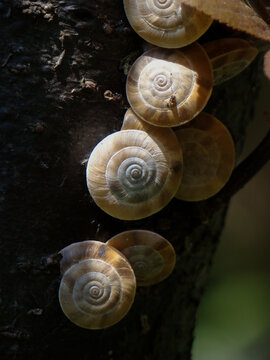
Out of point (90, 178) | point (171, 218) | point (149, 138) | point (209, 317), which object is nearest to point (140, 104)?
point (149, 138)

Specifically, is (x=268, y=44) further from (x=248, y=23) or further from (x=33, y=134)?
(x=33, y=134)

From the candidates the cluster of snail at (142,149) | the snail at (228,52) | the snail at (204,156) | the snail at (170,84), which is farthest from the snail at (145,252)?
the snail at (228,52)

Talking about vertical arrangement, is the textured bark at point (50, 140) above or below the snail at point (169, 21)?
below

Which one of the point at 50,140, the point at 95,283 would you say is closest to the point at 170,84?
the point at 50,140

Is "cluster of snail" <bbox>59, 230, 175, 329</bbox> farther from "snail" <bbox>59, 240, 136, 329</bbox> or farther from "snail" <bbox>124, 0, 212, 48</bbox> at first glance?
"snail" <bbox>124, 0, 212, 48</bbox>

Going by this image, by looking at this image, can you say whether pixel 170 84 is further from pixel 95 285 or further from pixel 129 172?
pixel 95 285

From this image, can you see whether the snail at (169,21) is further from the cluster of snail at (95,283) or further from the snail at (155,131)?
the cluster of snail at (95,283)
